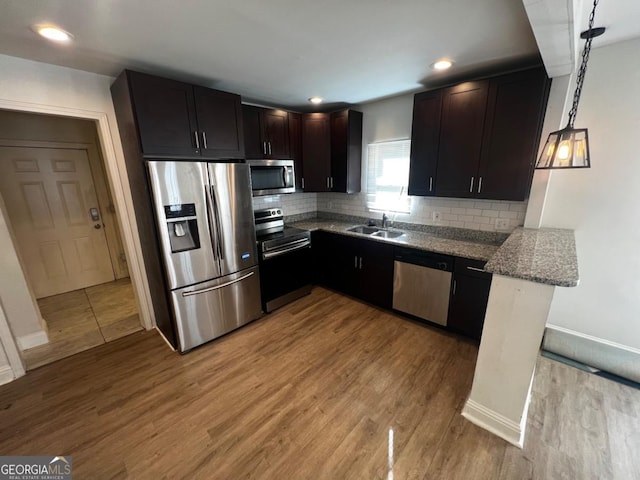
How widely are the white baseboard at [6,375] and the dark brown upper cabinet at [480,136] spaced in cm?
413

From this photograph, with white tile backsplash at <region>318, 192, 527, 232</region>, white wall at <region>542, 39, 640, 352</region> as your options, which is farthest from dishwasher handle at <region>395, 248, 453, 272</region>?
white wall at <region>542, 39, 640, 352</region>

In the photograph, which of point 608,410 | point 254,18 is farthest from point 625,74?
point 254,18

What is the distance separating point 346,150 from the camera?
3324mm

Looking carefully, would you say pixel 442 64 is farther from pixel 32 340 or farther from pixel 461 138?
pixel 32 340

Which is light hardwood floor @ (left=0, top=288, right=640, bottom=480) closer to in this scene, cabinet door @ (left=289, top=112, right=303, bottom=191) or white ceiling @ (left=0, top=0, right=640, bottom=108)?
cabinet door @ (left=289, top=112, right=303, bottom=191)

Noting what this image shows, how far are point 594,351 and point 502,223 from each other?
4.35 ft

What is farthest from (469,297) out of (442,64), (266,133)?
(266,133)

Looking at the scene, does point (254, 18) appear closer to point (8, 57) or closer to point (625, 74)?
point (8, 57)

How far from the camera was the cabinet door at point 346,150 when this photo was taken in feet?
10.8

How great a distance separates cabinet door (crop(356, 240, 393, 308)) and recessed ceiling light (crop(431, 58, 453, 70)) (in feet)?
5.59

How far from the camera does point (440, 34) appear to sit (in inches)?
64.9

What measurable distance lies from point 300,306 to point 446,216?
208cm

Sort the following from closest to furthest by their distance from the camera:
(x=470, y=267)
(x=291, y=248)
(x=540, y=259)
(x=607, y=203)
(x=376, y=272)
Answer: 1. (x=540, y=259)
2. (x=607, y=203)
3. (x=470, y=267)
4. (x=376, y=272)
5. (x=291, y=248)

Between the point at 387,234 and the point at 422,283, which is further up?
the point at 387,234
